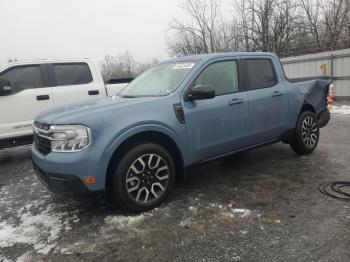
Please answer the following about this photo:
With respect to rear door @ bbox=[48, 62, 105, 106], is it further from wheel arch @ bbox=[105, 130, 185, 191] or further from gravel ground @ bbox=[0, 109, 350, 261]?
wheel arch @ bbox=[105, 130, 185, 191]

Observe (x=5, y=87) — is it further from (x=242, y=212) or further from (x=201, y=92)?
(x=242, y=212)

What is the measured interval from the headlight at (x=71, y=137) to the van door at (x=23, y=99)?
3397 millimetres

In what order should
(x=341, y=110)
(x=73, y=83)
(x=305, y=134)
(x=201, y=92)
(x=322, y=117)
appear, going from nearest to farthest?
(x=201, y=92) → (x=305, y=134) → (x=322, y=117) → (x=73, y=83) → (x=341, y=110)

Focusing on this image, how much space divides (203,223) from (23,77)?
4.97 m

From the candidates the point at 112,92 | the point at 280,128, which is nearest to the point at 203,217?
the point at 280,128

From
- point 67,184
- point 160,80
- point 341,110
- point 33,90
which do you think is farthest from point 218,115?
point 341,110

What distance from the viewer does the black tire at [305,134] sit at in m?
5.47

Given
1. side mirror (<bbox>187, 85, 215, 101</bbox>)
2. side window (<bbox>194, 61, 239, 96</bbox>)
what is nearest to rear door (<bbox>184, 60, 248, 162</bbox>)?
side window (<bbox>194, 61, 239, 96</bbox>)

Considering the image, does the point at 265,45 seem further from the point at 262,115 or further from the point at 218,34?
the point at 262,115

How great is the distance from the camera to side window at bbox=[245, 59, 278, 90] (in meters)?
4.82

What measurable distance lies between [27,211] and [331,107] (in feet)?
36.9

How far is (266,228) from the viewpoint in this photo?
3215mm

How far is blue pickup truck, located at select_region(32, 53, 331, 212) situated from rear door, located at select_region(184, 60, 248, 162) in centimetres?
1

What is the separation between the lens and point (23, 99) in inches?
253
